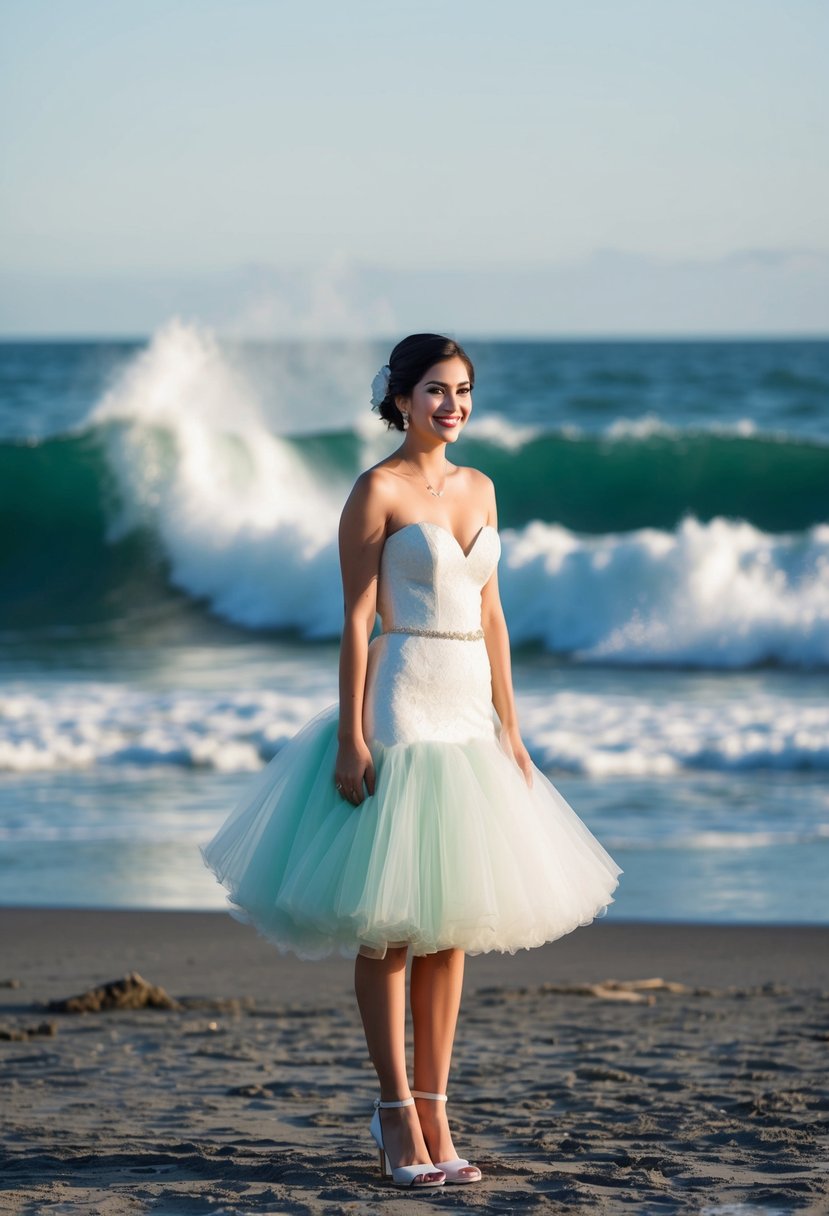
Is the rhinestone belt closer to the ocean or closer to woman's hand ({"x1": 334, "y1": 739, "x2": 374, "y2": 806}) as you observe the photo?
woman's hand ({"x1": 334, "y1": 739, "x2": 374, "y2": 806})

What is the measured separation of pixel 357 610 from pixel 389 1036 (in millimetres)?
819

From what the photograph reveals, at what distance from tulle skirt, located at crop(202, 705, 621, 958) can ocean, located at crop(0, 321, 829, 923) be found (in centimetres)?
282

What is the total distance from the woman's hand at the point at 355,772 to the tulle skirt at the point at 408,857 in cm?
2

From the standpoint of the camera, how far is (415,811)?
325cm

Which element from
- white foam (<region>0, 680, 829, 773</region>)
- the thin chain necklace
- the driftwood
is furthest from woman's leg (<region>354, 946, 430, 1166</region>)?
white foam (<region>0, 680, 829, 773</region>)

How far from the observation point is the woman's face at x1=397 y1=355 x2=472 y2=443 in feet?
11.3

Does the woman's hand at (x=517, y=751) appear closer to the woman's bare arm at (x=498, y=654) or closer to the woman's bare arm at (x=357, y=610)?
the woman's bare arm at (x=498, y=654)

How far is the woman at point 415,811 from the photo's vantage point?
10.5 ft

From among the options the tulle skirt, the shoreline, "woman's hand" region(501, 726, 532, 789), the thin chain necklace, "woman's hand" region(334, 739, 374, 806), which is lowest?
the shoreline

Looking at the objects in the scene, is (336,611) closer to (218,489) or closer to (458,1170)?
(218,489)

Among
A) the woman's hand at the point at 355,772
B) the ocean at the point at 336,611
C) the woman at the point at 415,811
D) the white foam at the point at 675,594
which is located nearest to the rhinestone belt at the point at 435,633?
the woman at the point at 415,811

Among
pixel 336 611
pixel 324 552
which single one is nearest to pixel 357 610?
pixel 336 611

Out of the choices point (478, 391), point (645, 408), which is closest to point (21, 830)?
point (645, 408)

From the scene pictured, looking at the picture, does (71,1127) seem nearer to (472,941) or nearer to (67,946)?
(472,941)
